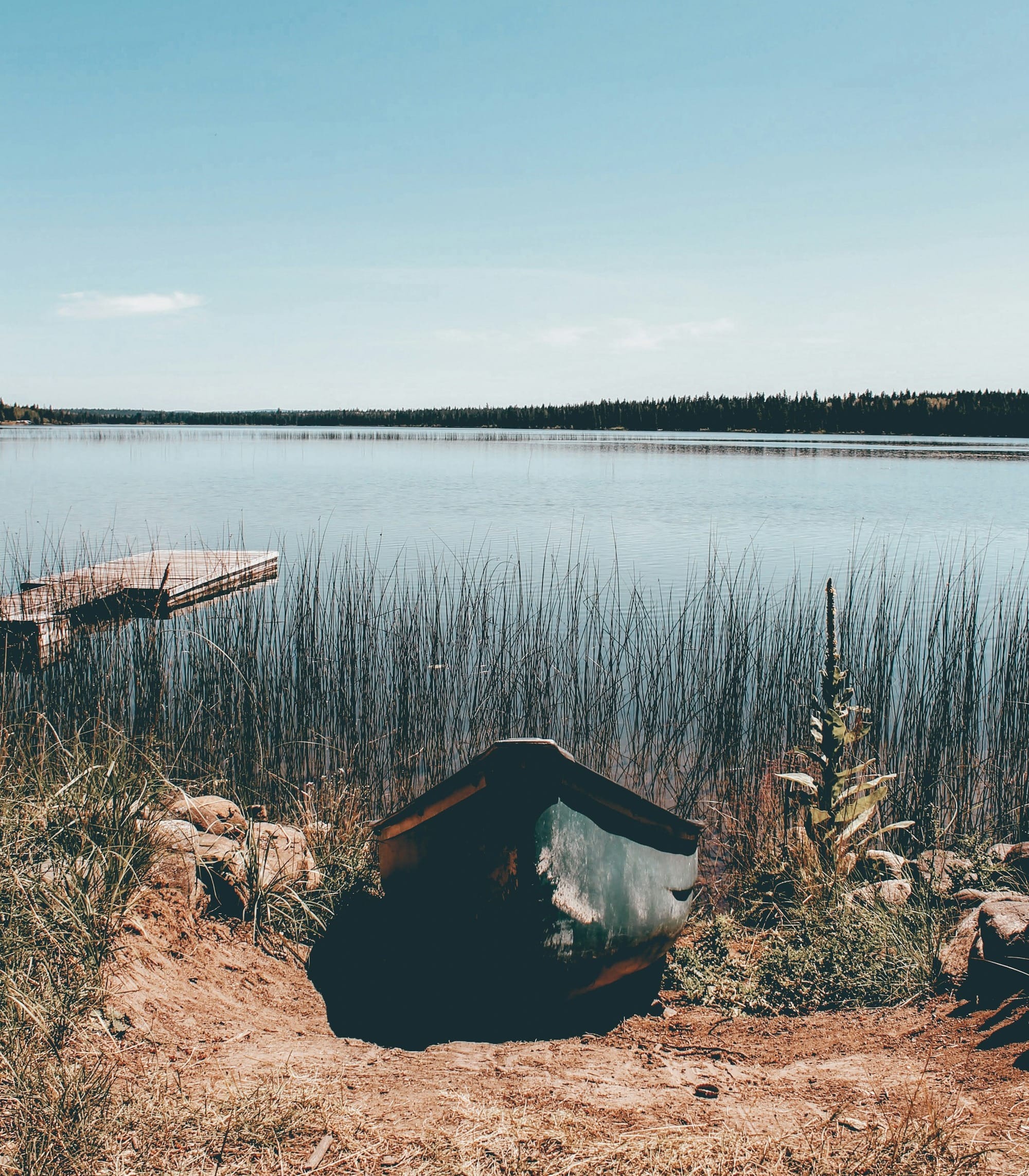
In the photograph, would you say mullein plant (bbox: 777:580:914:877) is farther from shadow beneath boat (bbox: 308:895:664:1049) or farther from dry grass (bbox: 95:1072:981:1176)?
dry grass (bbox: 95:1072:981:1176)

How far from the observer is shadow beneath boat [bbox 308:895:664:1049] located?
10.6 ft

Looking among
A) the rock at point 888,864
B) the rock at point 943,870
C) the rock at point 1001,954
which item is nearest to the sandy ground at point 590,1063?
the rock at point 1001,954

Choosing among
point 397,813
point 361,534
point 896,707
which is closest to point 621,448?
point 361,534

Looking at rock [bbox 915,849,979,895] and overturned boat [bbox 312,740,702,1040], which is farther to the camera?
rock [bbox 915,849,979,895]

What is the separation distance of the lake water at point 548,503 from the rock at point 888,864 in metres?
4.55

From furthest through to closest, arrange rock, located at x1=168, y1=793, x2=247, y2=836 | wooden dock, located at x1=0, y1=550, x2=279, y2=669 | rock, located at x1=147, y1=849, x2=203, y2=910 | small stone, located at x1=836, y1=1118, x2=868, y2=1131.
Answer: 1. wooden dock, located at x1=0, y1=550, x2=279, y2=669
2. rock, located at x1=168, y1=793, x2=247, y2=836
3. rock, located at x1=147, y1=849, x2=203, y2=910
4. small stone, located at x1=836, y1=1118, x2=868, y2=1131

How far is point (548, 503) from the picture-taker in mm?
21188

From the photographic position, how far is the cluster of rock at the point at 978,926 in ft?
9.77

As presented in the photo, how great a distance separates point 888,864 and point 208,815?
333 centimetres

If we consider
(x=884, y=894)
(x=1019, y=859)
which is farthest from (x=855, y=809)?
(x=1019, y=859)

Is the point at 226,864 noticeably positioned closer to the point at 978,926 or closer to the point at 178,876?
the point at 178,876

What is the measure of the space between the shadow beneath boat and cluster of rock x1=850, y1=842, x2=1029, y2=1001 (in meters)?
1.08

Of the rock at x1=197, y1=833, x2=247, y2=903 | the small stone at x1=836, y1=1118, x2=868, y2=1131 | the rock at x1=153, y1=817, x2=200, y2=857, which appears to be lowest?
the small stone at x1=836, y1=1118, x2=868, y2=1131

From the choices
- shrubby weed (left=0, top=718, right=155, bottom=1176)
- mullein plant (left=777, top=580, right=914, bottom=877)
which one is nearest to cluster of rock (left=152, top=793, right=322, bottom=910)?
shrubby weed (left=0, top=718, right=155, bottom=1176)
